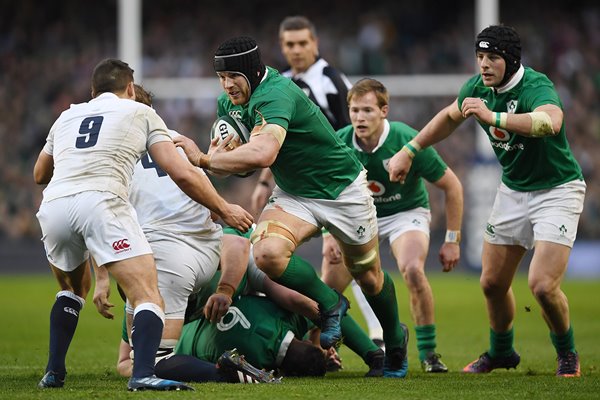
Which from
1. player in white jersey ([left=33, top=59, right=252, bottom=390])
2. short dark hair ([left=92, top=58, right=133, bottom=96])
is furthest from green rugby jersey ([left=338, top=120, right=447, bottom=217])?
short dark hair ([left=92, top=58, right=133, bottom=96])

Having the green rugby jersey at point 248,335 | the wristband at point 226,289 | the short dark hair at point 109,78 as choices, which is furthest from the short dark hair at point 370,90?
the short dark hair at point 109,78

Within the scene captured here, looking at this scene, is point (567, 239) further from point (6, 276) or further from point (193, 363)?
point (6, 276)

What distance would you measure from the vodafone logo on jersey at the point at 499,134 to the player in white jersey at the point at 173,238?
6.67 ft

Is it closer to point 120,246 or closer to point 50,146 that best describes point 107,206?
point 120,246

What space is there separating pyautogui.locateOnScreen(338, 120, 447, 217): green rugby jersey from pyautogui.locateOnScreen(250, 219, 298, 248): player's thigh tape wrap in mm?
1833

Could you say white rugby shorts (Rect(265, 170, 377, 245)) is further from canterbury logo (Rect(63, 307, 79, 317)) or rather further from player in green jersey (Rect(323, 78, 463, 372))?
canterbury logo (Rect(63, 307, 79, 317))

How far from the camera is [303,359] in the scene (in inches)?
290

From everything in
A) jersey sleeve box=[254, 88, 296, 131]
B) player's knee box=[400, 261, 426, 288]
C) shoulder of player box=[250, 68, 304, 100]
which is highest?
shoulder of player box=[250, 68, 304, 100]

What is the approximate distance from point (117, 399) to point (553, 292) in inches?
125

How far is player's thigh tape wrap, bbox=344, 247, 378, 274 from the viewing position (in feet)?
24.0

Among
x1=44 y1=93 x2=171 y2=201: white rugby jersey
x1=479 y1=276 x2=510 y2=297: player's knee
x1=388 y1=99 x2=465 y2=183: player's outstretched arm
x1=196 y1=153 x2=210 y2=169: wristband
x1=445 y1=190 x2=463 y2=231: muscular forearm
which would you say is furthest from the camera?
x1=445 y1=190 x2=463 y2=231: muscular forearm

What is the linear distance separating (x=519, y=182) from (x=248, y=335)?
87.7 inches

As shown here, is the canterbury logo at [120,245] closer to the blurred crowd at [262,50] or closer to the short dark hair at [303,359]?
the short dark hair at [303,359]

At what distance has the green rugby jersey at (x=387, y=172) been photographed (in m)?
8.53
